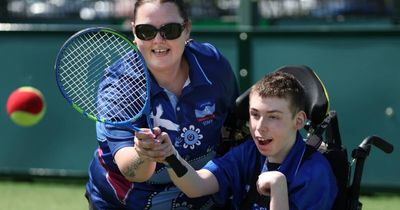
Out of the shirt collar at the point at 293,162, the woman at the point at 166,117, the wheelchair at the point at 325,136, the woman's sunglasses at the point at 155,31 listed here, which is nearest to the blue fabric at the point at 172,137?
the woman at the point at 166,117

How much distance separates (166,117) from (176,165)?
418 mm

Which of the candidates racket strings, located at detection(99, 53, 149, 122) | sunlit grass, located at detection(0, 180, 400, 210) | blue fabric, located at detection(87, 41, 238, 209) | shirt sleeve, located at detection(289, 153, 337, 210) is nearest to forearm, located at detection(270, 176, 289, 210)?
shirt sleeve, located at detection(289, 153, 337, 210)

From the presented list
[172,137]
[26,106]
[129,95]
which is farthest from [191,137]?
[26,106]

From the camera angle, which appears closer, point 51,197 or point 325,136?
point 325,136

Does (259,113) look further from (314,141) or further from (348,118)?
(348,118)

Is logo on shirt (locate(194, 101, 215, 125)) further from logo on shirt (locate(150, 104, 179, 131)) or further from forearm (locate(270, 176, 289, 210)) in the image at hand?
forearm (locate(270, 176, 289, 210))

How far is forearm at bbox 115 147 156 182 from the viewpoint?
12.8 feet

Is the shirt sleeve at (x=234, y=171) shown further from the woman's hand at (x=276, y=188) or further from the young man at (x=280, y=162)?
the woman's hand at (x=276, y=188)

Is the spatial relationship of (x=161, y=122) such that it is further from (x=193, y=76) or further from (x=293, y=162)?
(x=293, y=162)

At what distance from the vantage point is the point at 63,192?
815 centimetres

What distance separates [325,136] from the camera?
14.0ft

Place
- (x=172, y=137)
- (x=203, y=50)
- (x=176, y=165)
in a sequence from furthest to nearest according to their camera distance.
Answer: (x=203, y=50)
(x=172, y=137)
(x=176, y=165)

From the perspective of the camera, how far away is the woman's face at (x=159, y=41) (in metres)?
4.08

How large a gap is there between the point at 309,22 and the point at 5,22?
2.96m
